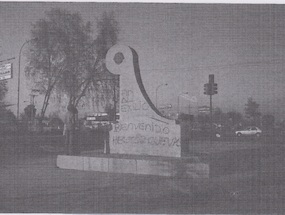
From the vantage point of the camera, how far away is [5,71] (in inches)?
399

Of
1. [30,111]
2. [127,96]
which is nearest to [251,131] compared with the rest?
[30,111]

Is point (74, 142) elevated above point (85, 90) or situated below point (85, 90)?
below

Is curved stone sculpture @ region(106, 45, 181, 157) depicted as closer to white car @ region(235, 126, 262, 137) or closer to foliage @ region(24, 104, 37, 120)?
foliage @ region(24, 104, 37, 120)

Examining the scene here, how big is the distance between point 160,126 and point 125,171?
1249 millimetres

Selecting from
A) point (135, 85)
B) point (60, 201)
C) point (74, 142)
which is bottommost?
point (60, 201)

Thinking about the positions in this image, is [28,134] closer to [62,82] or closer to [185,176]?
[62,82]

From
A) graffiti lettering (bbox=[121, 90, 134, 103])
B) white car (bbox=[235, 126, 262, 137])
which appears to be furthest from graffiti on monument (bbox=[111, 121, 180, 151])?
white car (bbox=[235, 126, 262, 137])

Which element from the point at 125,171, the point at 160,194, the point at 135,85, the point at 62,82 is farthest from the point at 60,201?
the point at 62,82

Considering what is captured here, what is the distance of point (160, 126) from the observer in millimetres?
8984

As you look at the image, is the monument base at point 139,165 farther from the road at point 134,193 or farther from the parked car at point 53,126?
the parked car at point 53,126

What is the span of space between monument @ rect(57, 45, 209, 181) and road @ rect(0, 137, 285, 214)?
0.30 metres

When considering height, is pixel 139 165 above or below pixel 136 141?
below

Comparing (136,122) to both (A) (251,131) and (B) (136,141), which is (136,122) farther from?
(A) (251,131)

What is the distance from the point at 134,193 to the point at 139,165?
1931mm
